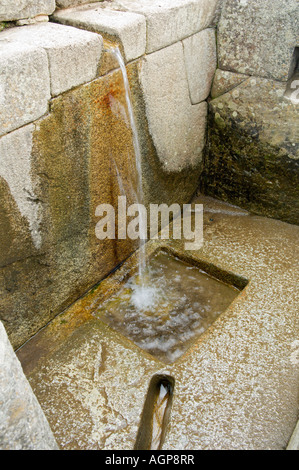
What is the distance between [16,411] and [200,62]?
85.7 inches

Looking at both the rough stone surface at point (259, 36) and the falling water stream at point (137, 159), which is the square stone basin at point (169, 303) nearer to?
the falling water stream at point (137, 159)

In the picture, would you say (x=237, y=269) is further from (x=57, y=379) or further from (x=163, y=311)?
(x=57, y=379)

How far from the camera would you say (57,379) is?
1.88 meters

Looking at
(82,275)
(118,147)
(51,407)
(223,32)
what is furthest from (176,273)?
(223,32)

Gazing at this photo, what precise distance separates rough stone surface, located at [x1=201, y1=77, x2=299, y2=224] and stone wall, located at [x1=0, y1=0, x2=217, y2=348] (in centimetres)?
27

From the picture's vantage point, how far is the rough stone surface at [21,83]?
157 centimetres

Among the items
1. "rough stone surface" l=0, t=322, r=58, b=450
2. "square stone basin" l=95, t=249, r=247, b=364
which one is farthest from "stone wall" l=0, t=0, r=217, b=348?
"rough stone surface" l=0, t=322, r=58, b=450

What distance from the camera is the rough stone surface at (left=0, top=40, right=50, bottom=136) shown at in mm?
1566

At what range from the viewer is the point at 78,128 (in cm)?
196

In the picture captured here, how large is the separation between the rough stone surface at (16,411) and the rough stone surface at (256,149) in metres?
2.01

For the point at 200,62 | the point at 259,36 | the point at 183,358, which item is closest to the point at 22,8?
the point at 200,62

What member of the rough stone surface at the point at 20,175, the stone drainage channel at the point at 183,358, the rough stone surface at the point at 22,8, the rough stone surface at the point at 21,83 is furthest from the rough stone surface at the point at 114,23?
the stone drainage channel at the point at 183,358

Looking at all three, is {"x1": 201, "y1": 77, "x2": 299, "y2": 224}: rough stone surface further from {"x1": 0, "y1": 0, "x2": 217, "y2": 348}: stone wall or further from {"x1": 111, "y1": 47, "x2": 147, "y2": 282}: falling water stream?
{"x1": 111, "y1": 47, "x2": 147, "y2": 282}: falling water stream

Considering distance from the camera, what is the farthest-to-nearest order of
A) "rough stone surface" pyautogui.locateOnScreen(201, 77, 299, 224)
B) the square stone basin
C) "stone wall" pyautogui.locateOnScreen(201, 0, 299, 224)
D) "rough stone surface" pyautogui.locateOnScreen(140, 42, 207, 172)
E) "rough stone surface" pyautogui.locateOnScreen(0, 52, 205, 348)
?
"rough stone surface" pyautogui.locateOnScreen(201, 77, 299, 224) < "stone wall" pyautogui.locateOnScreen(201, 0, 299, 224) < "rough stone surface" pyautogui.locateOnScreen(140, 42, 207, 172) < the square stone basin < "rough stone surface" pyautogui.locateOnScreen(0, 52, 205, 348)
